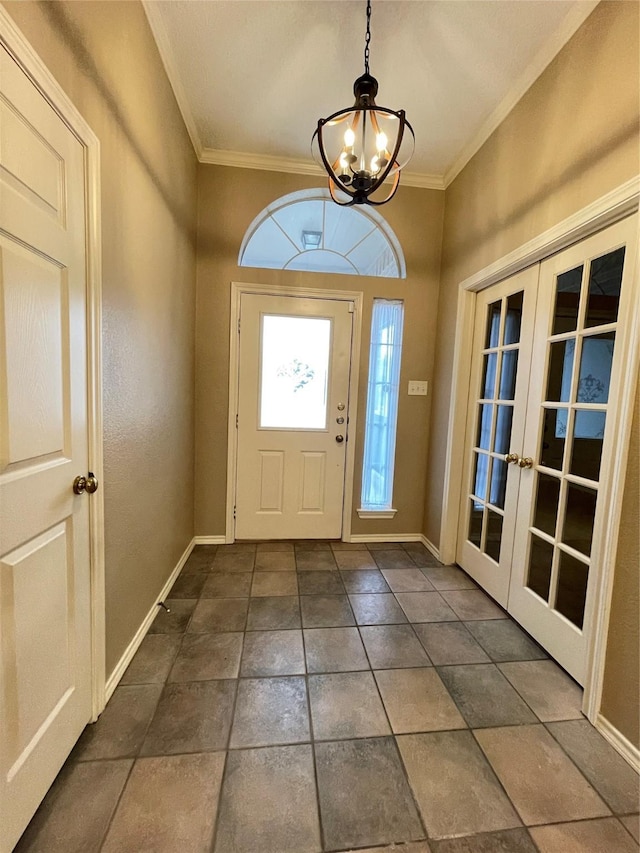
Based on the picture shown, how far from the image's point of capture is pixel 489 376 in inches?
92.2

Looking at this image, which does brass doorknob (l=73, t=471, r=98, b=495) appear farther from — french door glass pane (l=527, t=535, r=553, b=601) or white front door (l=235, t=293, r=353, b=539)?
french door glass pane (l=527, t=535, r=553, b=601)

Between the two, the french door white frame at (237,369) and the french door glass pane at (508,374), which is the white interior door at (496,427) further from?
the french door white frame at (237,369)

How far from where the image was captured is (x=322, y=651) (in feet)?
5.61

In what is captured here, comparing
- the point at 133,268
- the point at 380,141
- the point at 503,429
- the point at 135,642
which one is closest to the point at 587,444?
the point at 503,429

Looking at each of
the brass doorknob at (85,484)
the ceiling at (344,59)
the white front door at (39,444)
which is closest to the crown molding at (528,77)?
the ceiling at (344,59)

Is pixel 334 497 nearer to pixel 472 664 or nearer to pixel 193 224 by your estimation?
pixel 472 664

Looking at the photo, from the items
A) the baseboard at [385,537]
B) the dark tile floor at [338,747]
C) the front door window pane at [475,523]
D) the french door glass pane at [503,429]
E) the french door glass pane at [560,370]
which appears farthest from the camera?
the baseboard at [385,537]

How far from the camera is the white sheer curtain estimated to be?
2.87 metres

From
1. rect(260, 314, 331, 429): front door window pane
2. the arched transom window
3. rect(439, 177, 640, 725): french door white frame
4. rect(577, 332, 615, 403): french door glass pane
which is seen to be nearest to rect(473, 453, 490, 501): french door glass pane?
rect(577, 332, 615, 403): french door glass pane

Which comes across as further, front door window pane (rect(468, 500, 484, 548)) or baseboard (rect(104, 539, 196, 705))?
front door window pane (rect(468, 500, 484, 548))

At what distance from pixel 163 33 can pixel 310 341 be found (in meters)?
1.75

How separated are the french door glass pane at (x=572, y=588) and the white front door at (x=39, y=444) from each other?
6.62 ft

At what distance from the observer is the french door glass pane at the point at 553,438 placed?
1.73 metres

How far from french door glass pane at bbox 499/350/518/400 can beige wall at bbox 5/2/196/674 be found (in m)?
2.01
